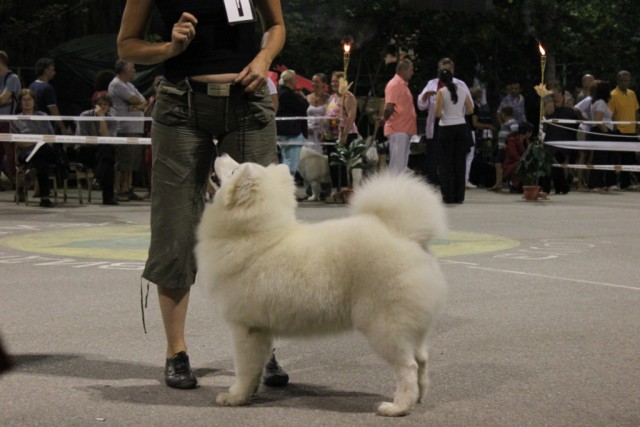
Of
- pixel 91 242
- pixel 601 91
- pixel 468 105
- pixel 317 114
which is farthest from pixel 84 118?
pixel 601 91

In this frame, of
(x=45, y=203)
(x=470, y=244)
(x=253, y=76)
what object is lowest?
(x=45, y=203)

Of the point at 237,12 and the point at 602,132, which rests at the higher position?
the point at 237,12

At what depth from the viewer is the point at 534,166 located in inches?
712

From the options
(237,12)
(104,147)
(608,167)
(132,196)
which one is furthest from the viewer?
(608,167)

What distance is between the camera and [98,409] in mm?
4879

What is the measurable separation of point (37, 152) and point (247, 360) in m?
11.9

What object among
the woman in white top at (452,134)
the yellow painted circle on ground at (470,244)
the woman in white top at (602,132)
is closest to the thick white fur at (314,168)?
the woman in white top at (452,134)

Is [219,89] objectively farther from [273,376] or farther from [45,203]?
[45,203]

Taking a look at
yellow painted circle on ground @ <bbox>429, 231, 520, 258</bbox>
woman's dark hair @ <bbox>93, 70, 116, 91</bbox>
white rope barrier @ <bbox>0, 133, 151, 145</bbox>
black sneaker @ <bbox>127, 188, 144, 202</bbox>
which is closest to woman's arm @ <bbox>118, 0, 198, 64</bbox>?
yellow painted circle on ground @ <bbox>429, 231, 520, 258</bbox>

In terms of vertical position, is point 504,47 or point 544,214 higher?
point 504,47

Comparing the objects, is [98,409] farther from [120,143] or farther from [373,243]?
[120,143]

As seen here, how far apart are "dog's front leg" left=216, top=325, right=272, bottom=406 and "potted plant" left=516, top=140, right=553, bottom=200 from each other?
44.9ft

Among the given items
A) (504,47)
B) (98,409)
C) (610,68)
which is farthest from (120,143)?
(610,68)

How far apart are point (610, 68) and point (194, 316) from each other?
23.6 meters
